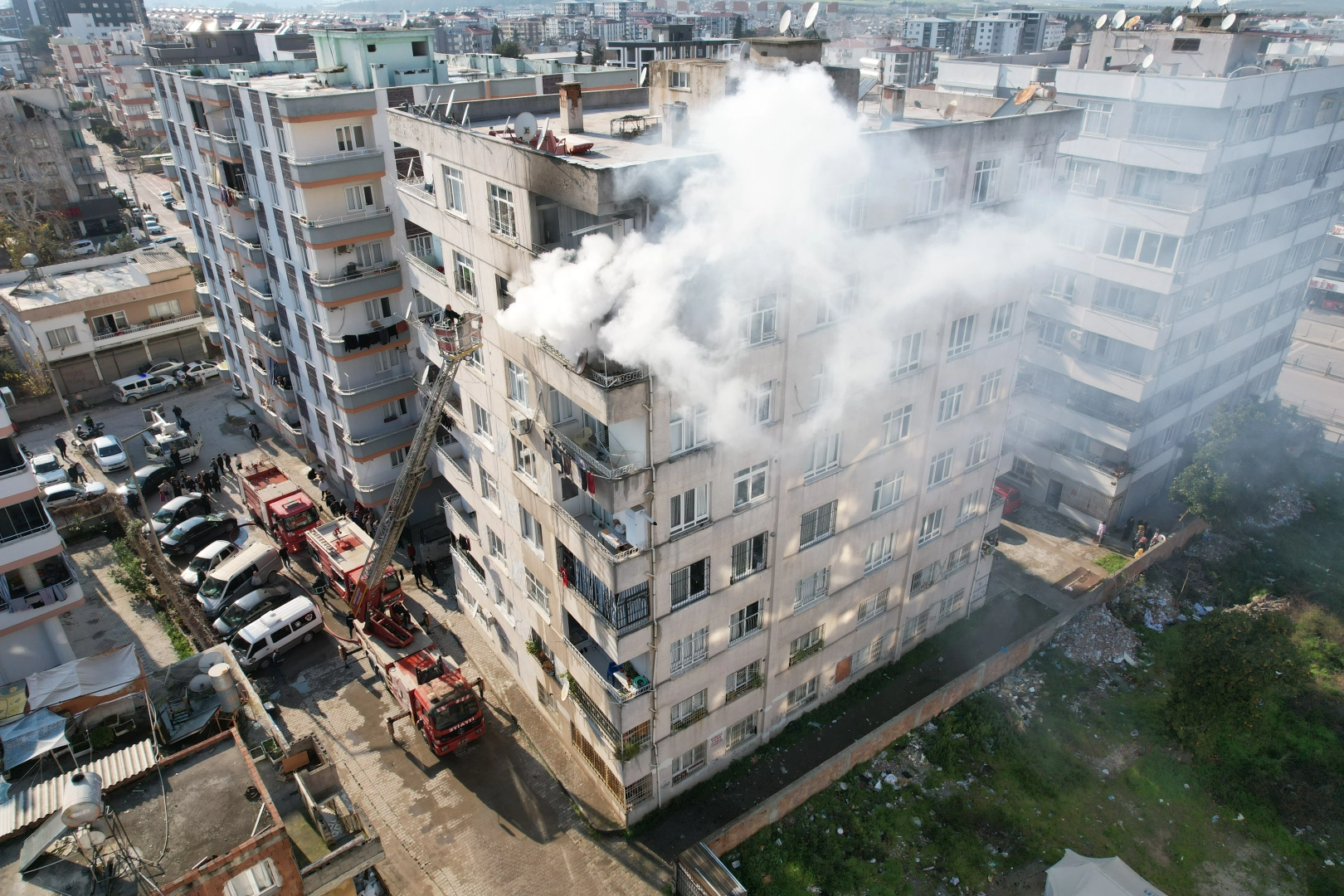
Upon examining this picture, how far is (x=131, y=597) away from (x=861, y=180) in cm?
3233

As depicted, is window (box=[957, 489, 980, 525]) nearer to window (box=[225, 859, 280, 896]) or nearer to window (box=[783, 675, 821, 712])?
window (box=[783, 675, 821, 712])

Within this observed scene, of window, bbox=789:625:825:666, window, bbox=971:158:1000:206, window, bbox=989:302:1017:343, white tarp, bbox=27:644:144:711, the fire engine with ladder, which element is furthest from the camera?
window, bbox=989:302:1017:343

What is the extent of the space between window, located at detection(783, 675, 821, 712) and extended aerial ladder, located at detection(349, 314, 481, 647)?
45.7 ft

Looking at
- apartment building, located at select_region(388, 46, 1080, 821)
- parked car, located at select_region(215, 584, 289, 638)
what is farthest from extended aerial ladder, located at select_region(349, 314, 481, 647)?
parked car, located at select_region(215, 584, 289, 638)

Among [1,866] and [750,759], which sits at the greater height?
[1,866]

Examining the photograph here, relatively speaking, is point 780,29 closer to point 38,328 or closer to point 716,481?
point 716,481

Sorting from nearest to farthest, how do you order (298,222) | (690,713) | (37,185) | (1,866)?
(1,866) → (690,713) → (298,222) → (37,185)

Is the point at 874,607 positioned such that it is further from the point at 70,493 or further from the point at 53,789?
the point at 70,493

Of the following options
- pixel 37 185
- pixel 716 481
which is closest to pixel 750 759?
pixel 716 481

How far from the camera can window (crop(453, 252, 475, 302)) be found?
2259cm

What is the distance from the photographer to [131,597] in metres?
32.0

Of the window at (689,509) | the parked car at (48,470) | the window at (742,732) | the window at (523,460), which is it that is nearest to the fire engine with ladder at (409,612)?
the window at (523,460)

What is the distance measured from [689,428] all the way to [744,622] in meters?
6.97

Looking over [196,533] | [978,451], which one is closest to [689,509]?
[978,451]
